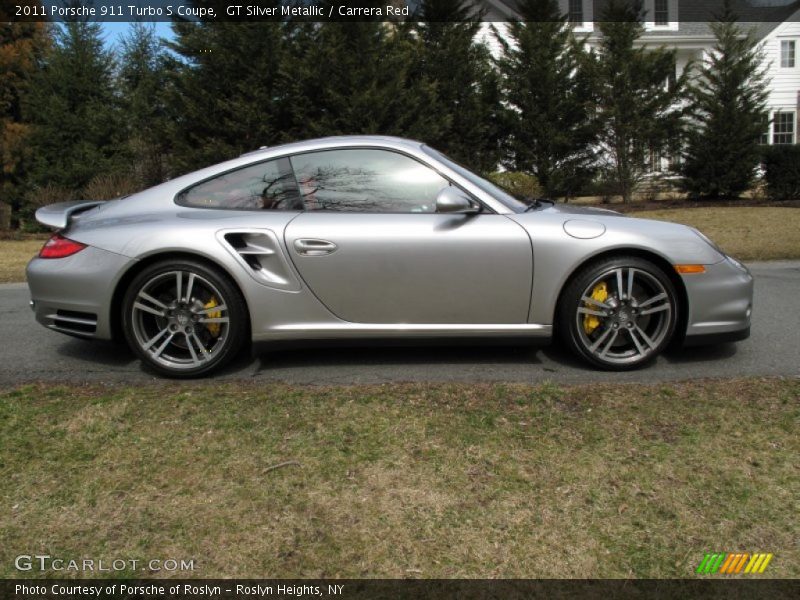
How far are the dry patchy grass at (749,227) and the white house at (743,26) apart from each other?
43.5 feet

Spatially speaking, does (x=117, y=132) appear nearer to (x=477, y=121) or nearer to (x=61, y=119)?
(x=61, y=119)

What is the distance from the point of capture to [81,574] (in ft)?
7.18

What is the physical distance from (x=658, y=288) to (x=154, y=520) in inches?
114

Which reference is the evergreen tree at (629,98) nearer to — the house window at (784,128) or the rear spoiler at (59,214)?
the house window at (784,128)

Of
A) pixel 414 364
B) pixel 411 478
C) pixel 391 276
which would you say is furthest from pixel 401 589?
pixel 414 364

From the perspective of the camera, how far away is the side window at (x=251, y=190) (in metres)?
4.10

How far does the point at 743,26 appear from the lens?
3016 centimetres

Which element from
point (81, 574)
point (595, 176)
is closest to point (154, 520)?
point (81, 574)

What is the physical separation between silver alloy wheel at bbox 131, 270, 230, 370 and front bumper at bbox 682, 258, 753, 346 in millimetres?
2653

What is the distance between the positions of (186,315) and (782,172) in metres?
18.8

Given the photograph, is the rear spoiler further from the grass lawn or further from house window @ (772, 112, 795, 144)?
house window @ (772, 112, 795, 144)

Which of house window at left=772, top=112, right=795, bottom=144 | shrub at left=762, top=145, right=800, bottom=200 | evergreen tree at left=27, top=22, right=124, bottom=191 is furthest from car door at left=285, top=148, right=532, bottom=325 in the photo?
house window at left=772, top=112, right=795, bottom=144

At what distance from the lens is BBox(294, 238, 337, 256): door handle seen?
12.7 ft

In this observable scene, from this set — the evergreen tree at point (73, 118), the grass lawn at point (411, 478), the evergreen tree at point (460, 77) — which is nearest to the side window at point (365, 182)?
the grass lawn at point (411, 478)
